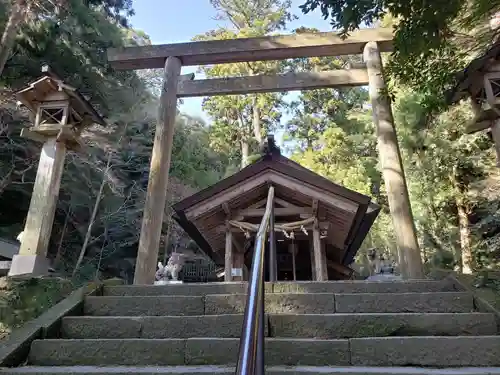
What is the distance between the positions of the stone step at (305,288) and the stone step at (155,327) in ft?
1.72

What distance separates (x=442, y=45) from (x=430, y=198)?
24.8 ft

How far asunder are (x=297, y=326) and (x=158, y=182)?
3273 mm

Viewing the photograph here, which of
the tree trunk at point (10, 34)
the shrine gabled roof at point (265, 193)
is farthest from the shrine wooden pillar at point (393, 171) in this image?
the tree trunk at point (10, 34)

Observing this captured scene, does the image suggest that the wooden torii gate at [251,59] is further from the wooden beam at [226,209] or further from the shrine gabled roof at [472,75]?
the wooden beam at [226,209]

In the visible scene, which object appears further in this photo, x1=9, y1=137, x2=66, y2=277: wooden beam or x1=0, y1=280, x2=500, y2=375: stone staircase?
x1=9, y1=137, x2=66, y2=277: wooden beam

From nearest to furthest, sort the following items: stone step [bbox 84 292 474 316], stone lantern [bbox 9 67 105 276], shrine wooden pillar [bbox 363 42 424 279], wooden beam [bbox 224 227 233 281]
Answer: stone step [bbox 84 292 474 316] → stone lantern [bbox 9 67 105 276] → shrine wooden pillar [bbox 363 42 424 279] → wooden beam [bbox 224 227 233 281]

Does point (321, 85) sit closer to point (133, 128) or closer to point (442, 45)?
point (442, 45)

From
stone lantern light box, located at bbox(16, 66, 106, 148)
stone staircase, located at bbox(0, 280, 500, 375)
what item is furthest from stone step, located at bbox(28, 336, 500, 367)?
stone lantern light box, located at bbox(16, 66, 106, 148)

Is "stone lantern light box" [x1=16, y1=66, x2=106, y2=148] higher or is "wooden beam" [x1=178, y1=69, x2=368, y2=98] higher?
"wooden beam" [x1=178, y1=69, x2=368, y2=98]

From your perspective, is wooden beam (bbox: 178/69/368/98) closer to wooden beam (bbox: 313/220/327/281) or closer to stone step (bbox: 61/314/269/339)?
wooden beam (bbox: 313/220/327/281)

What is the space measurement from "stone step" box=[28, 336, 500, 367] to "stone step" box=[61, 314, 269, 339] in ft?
0.69

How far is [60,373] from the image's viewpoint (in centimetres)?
203

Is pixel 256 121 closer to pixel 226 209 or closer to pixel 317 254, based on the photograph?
pixel 226 209

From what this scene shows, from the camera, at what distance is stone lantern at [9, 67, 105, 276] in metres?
3.71
